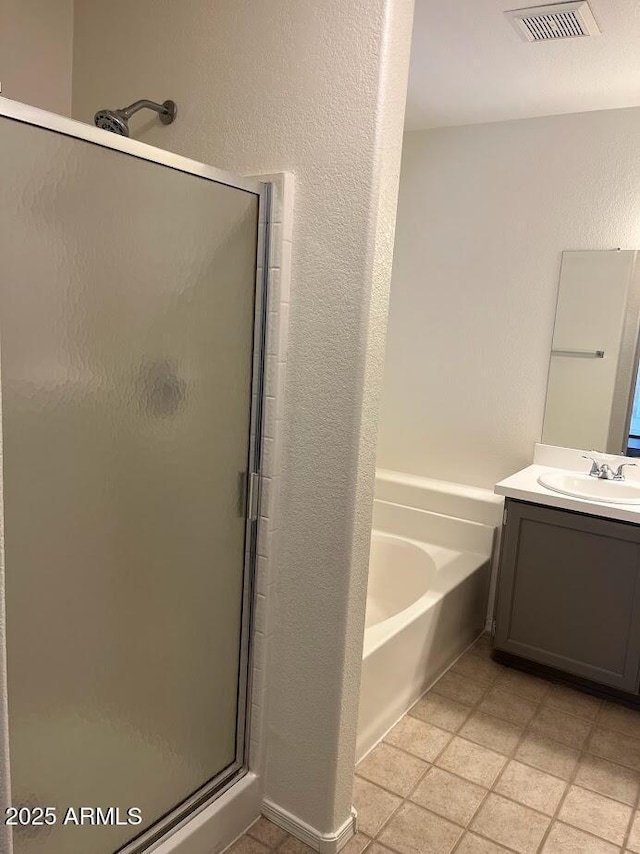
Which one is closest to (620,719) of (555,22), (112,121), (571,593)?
→ (571,593)

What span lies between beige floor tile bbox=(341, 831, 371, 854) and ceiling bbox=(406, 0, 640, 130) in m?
2.46

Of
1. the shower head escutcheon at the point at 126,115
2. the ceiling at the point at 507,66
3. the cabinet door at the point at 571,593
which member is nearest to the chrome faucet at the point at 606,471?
the cabinet door at the point at 571,593

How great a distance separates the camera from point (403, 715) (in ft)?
8.23

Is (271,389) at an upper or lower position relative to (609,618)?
upper

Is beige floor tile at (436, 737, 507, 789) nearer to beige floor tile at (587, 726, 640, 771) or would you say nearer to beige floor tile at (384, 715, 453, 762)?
beige floor tile at (384, 715, 453, 762)

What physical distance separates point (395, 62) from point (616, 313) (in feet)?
5.74

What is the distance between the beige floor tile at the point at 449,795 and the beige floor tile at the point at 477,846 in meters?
0.06

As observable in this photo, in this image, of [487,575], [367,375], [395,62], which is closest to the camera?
[395,62]

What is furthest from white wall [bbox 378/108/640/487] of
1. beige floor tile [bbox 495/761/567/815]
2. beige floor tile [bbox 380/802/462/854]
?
beige floor tile [bbox 380/802/462/854]

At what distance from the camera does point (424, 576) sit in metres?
3.01

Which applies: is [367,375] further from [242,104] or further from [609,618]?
[609,618]

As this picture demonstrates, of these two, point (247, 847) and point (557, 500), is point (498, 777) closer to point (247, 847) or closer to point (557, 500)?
point (247, 847)

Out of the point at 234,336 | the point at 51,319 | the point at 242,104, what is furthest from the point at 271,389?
the point at 242,104

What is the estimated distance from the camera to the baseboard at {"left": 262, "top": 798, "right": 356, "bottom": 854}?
6.00 feet
